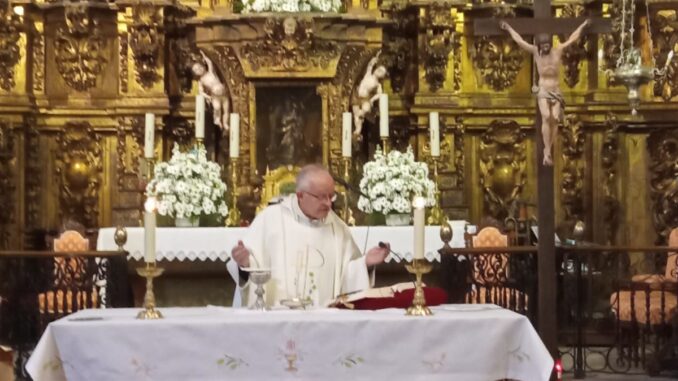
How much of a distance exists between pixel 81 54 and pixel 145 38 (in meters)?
0.91

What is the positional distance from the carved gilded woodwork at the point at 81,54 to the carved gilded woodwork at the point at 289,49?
1915 millimetres

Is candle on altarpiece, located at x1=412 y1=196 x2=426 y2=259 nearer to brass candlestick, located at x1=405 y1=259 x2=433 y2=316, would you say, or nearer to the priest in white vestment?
brass candlestick, located at x1=405 y1=259 x2=433 y2=316

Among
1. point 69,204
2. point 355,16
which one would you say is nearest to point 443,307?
point 355,16

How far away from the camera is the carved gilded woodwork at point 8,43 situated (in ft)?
44.4

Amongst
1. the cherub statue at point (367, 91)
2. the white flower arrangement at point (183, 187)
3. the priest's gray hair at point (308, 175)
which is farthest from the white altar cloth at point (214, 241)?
the priest's gray hair at point (308, 175)

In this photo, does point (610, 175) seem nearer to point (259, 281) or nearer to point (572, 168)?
point (572, 168)

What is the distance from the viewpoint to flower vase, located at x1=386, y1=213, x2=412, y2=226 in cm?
1096

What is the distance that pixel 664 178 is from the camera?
45.4 ft

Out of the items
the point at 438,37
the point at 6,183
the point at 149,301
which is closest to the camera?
the point at 149,301

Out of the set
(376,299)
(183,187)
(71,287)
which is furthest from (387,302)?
(183,187)

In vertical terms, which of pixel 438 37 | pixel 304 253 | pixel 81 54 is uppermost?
pixel 438 37

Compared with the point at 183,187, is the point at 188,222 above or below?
below

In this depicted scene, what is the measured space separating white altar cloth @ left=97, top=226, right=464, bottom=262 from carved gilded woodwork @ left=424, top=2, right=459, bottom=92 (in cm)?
353

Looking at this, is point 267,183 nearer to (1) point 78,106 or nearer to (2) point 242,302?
(1) point 78,106
